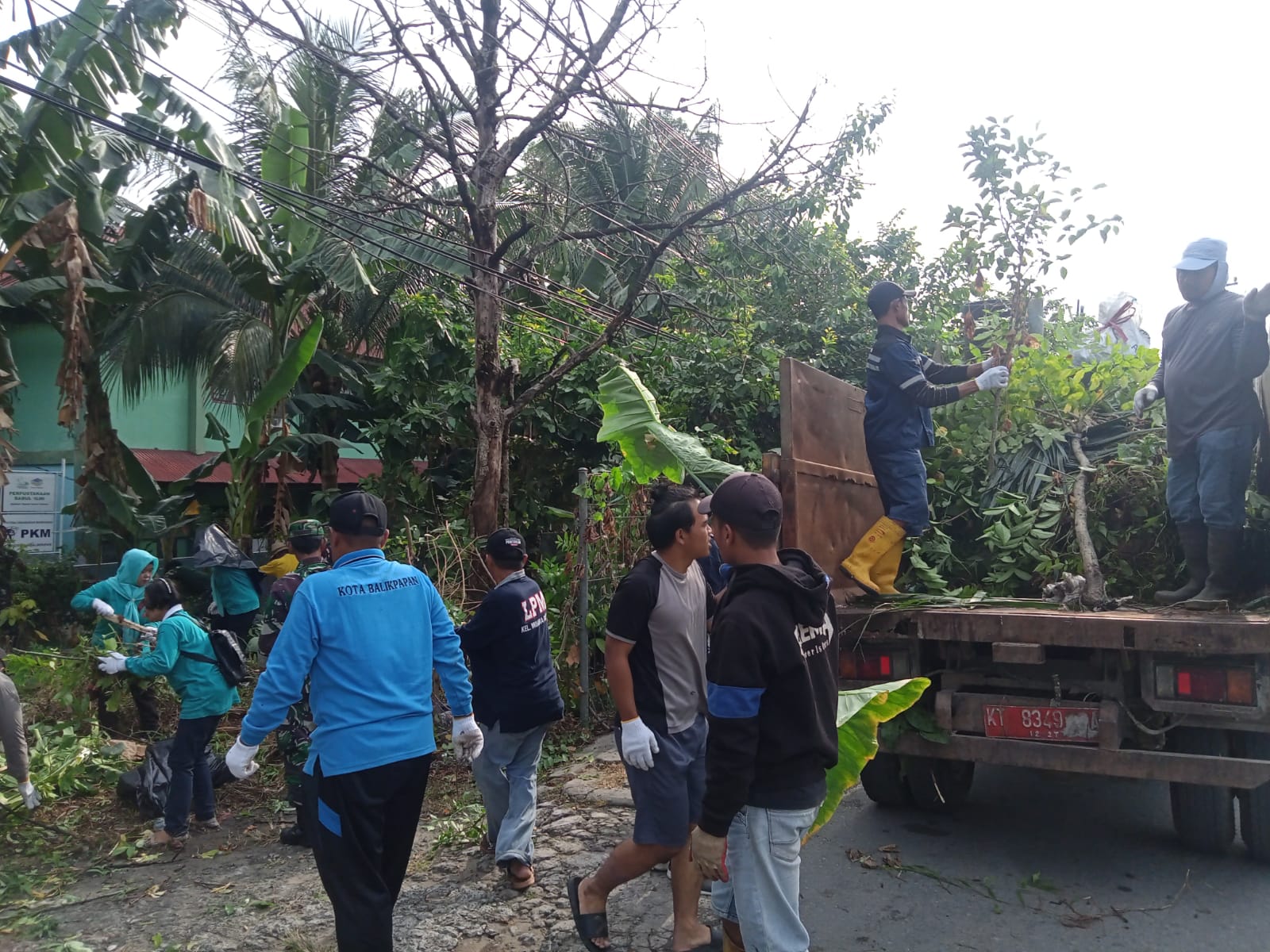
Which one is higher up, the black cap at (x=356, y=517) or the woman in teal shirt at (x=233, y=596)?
the black cap at (x=356, y=517)

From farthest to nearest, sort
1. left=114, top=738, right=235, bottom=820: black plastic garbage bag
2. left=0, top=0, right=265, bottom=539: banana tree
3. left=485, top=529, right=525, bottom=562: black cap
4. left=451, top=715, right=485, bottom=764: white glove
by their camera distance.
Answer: left=0, top=0, right=265, bottom=539: banana tree → left=114, top=738, right=235, bottom=820: black plastic garbage bag → left=485, top=529, right=525, bottom=562: black cap → left=451, top=715, right=485, bottom=764: white glove

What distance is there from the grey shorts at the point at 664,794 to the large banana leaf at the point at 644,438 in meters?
2.30

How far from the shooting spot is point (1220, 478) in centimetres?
441

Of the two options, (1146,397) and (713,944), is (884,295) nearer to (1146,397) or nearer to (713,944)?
(1146,397)

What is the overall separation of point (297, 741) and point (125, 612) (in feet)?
11.2

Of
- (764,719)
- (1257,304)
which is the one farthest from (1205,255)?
(764,719)

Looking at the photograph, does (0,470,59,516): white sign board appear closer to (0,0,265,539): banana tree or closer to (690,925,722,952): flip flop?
(0,0,265,539): banana tree

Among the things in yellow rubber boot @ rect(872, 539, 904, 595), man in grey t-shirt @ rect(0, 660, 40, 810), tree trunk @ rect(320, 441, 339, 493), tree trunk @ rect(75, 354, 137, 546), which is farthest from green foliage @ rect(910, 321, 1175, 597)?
tree trunk @ rect(320, 441, 339, 493)

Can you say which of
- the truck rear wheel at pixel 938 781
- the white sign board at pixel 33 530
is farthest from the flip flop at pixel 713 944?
the white sign board at pixel 33 530

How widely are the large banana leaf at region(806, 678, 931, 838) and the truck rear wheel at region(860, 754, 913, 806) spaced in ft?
4.19

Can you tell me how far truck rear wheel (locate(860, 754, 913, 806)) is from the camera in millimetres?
4855

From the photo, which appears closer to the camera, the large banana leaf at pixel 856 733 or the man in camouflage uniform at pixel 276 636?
the large banana leaf at pixel 856 733

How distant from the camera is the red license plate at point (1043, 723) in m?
3.96

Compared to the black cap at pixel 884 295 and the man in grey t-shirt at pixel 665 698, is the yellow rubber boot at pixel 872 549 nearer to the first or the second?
the black cap at pixel 884 295
